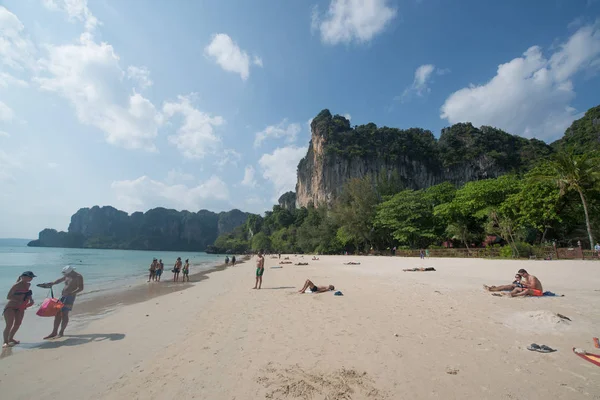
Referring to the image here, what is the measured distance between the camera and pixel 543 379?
10.9 feet

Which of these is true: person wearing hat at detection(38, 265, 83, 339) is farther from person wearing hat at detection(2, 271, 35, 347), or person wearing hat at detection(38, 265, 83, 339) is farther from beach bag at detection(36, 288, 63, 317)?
person wearing hat at detection(2, 271, 35, 347)

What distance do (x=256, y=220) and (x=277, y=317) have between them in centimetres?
11990

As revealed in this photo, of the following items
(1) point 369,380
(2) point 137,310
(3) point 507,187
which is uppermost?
(3) point 507,187

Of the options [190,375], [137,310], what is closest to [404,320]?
[190,375]

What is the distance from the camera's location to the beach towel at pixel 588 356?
361cm

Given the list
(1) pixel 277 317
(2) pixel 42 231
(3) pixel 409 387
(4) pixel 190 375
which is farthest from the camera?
(2) pixel 42 231

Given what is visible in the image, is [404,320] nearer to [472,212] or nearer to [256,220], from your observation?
[472,212]

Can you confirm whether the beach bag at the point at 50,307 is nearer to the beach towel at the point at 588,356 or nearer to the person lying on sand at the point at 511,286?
the beach towel at the point at 588,356

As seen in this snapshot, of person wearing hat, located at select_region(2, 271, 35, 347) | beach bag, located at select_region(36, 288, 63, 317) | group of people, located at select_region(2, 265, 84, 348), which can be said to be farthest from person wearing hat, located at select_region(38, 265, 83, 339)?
person wearing hat, located at select_region(2, 271, 35, 347)

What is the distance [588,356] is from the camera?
3.74 m

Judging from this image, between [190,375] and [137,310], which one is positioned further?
[137,310]

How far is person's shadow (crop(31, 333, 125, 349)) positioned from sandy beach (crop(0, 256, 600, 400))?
5 cm

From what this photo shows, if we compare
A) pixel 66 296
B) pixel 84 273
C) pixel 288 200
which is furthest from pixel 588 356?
pixel 288 200

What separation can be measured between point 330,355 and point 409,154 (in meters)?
97.5
